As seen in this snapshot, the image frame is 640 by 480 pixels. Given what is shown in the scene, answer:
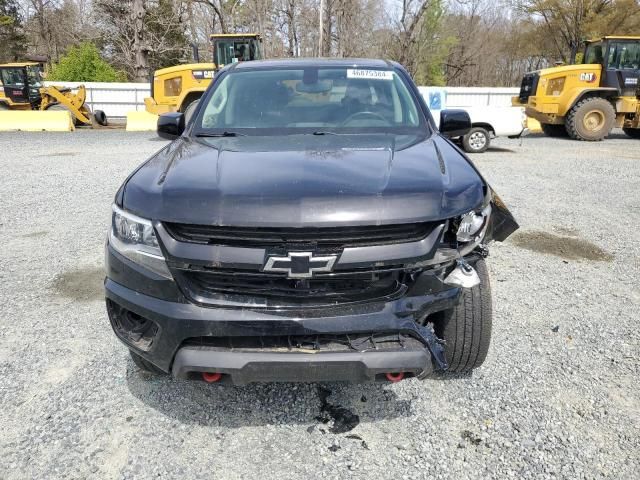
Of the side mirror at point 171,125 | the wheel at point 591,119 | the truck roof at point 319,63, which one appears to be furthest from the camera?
the wheel at point 591,119

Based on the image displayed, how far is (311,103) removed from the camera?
343cm

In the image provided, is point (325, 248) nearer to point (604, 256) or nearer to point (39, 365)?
point (39, 365)

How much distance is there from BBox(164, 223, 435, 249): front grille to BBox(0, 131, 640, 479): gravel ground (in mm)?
977

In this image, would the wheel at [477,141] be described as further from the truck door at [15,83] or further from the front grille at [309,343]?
the truck door at [15,83]

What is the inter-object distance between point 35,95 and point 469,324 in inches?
792

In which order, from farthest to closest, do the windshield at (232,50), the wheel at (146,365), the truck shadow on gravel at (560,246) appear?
1. the windshield at (232,50)
2. the truck shadow on gravel at (560,246)
3. the wheel at (146,365)

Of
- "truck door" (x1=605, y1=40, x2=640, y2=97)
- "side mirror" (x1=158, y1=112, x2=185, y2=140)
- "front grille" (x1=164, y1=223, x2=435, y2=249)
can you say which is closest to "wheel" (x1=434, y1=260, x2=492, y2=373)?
"front grille" (x1=164, y1=223, x2=435, y2=249)

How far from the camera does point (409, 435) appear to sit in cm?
244

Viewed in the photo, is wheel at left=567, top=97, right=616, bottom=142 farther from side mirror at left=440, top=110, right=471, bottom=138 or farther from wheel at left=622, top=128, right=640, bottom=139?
side mirror at left=440, top=110, right=471, bottom=138

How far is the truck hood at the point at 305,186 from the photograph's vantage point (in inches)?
80.4

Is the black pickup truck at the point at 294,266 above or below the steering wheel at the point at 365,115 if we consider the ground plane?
below

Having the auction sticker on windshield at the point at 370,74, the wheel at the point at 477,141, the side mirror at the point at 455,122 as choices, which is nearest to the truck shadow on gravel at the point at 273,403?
the side mirror at the point at 455,122

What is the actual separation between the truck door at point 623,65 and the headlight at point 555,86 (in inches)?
46.8

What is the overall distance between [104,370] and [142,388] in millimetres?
323
